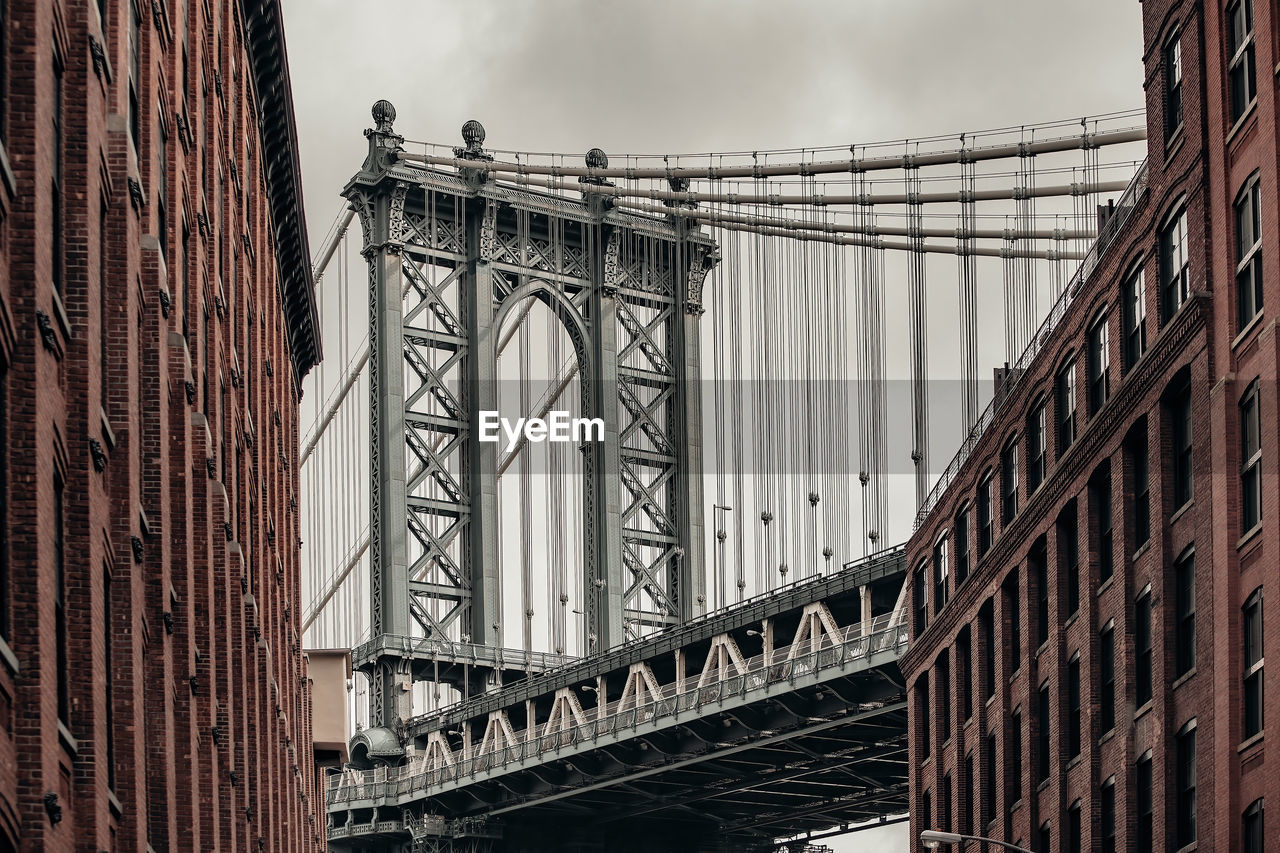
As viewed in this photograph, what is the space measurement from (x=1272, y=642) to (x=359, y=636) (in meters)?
88.1

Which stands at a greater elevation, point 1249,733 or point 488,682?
point 488,682

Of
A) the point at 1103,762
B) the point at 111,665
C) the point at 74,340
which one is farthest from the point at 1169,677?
the point at 74,340

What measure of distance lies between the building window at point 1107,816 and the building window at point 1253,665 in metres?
9.42

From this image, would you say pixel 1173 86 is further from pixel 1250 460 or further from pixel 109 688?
pixel 109 688

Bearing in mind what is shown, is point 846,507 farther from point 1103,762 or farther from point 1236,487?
point 1236,487

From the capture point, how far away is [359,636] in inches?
4783

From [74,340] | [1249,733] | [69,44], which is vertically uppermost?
[69,44]

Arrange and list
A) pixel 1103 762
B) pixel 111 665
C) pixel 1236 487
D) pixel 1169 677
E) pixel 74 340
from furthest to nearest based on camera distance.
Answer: pixel 1103 762 → pixel 1169 677 → pixel 1236 487 → pixel 111 665 → pixel 74 340

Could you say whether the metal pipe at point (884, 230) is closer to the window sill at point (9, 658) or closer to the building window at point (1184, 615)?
the building window at point (1184, 615)

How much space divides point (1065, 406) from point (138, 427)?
2647cm

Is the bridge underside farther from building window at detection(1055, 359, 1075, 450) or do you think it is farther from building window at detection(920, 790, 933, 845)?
building window at detection(1055, 359, 1075, 450)

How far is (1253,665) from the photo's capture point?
124 ft

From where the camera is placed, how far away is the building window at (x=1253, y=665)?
123ft

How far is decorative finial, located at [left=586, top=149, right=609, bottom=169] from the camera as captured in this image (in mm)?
114875
